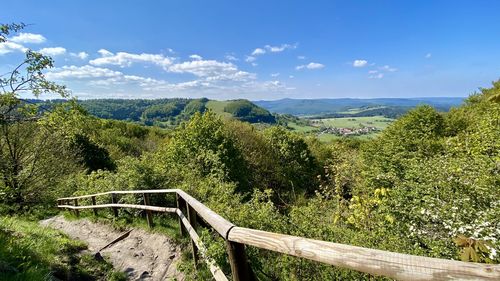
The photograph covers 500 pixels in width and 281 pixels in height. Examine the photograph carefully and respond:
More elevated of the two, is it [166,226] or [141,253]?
[166,226]

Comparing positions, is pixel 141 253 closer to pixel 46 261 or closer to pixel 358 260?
pixel 46 261

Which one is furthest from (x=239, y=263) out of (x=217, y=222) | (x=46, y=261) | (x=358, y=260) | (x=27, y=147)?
(x=27, y=147)

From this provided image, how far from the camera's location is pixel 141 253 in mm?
6246

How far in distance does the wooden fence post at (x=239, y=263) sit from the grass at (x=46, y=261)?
3.06m

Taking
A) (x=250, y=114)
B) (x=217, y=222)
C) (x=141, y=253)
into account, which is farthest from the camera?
(x=250, y=114)

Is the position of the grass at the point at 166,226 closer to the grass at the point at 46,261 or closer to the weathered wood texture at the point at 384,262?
the grass at the point at 46,261

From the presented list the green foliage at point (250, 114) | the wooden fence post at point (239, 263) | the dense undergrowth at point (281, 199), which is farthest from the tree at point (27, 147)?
the green foliage at point (250, 114)

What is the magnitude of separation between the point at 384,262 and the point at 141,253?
5909 mm

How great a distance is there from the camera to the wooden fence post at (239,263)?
2344 millimetres

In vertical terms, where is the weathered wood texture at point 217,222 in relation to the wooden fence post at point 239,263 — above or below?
above

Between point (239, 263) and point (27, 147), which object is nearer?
point (239, 263)

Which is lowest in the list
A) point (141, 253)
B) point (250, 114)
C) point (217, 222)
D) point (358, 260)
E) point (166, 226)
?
point (250, 114)

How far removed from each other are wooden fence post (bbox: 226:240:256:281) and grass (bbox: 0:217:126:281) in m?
3.06

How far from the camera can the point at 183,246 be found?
587cm
